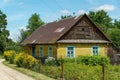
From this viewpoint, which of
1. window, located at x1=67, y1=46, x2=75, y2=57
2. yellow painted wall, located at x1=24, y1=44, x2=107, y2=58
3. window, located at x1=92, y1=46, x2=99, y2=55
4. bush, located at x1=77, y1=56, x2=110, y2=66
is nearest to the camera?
bush, located at x1=77, y1=56, x2=110, y2=66

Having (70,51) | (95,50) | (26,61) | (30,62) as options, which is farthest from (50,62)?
(95,50)

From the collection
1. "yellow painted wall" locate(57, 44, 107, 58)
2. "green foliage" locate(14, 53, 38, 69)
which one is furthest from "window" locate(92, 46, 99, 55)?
"green foliage" locate(14, 53, 38, 69)

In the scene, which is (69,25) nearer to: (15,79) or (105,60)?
(105,60)

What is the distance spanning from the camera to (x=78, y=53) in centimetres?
4038

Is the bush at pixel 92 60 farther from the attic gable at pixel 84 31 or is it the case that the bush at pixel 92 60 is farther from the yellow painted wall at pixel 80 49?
the attic gable at pixel 84 31

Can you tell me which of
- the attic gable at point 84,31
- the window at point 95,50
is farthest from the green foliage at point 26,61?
the window at point 95,50

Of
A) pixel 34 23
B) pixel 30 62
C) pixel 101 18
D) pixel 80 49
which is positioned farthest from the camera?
pixel 34 23

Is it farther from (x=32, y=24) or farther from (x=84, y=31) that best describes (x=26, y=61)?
(x=32, y=24)

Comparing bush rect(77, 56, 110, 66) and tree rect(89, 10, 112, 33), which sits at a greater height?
tree rect(89, 10, 112, 33)

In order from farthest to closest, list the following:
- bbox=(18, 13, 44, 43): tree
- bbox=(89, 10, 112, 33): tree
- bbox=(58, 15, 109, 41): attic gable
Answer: bbox=(18, 13, 44, 43): tree
bbox=(89, 10, 112, 33): tree
bbox=(58, 15, 109, 41): attic gable

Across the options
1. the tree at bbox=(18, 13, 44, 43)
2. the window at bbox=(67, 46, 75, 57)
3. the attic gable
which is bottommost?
the window at bbox=(67, 46, 75, 57)

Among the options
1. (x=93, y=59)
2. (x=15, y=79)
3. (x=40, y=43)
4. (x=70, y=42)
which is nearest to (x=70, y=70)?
(x=15, y=79)

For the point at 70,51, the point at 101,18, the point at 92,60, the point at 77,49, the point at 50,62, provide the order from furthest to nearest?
the point at 101,18 < the point at 77,49 < the point at 70,51 < the point at 50,62 < the point at 92,60

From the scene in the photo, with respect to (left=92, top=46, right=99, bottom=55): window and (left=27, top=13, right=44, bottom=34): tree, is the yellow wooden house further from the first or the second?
(left=27, top=13, right=44, bottom=34): tree
